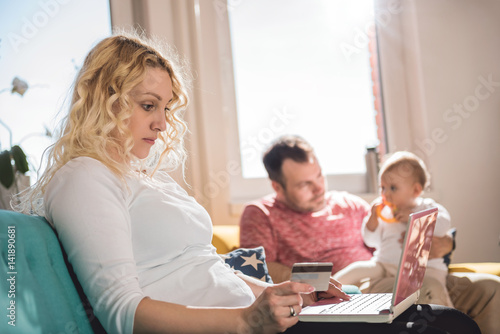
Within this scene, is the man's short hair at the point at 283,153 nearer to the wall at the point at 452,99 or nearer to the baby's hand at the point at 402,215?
the baby's hand at the point at 402,215

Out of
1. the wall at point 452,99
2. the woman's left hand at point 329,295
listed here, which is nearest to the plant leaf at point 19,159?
the woman's left hand at point 329,295

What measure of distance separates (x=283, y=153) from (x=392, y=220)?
57cm

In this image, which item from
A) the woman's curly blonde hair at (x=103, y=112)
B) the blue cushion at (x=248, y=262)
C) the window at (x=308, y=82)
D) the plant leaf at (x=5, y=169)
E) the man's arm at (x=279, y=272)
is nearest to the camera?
the woman's curly blonde hair at (x=103, y=112)

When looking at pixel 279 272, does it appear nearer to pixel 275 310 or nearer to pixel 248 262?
pixel 248 262

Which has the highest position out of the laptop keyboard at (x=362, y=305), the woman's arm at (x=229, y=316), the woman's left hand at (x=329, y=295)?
the woman's arm at (x=229, y=316)

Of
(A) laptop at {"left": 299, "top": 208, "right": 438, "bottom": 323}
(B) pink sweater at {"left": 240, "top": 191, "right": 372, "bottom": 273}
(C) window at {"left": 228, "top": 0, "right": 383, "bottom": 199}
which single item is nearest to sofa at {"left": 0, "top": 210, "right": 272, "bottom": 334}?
(A) laptop at {"left": 299, "top": 208, "right": 438, "bottom": 323}

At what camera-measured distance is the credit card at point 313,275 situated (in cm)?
105

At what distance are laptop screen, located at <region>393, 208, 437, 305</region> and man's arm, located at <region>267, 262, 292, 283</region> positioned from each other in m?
0.98

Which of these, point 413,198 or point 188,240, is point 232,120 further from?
point 188,240

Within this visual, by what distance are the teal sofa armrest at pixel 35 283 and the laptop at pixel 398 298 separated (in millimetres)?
454

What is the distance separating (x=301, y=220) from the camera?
7.93ft

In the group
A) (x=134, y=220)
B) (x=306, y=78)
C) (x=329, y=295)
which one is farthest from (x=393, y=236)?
(x=134, y=220)

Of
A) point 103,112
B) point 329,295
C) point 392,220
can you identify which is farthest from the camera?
point 392,220

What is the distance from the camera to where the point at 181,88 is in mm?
1408
